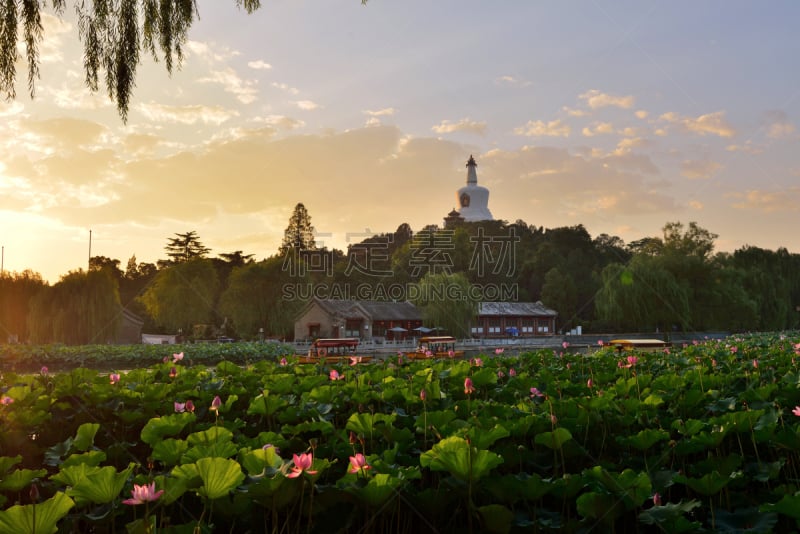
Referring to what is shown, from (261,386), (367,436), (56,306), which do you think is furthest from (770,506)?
(56,306)

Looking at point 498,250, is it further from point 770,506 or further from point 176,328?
point 770,506

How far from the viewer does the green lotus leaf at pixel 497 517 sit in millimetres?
2107

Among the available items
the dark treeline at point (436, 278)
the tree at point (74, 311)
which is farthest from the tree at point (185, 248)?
the tree at point (74, 311)

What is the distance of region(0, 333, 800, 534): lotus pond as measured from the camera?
2.10 meters

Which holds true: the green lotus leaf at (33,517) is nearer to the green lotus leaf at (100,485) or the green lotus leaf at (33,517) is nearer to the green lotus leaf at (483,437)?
the green lotus leaf at (100,485)

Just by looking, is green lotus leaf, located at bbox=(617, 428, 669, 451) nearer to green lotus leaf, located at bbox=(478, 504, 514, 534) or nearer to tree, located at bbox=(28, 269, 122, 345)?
green lotus leaf, located at bbox=(478, 504, 514, 534)

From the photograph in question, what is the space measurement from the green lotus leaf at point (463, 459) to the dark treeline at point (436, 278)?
3286cm

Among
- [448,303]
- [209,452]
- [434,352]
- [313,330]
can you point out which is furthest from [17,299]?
[209,452]

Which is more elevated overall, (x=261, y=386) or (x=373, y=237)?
(x=373, y=237)

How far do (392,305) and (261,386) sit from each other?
144ft

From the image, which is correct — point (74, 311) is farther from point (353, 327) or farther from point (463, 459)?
point (463, 459)

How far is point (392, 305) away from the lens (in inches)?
1925

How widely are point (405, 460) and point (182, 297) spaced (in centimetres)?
4962

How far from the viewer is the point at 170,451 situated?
2486 millimetres
